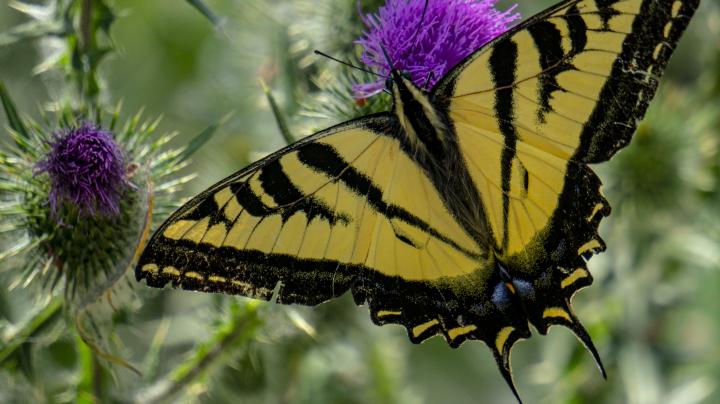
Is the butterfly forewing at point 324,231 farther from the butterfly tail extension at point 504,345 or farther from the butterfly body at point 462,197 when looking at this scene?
the butterfly tail extension at point 504,345

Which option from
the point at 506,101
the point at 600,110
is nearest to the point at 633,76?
the point at 600,110

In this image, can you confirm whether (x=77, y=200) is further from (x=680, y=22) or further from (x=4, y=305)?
(x=680, y=22)

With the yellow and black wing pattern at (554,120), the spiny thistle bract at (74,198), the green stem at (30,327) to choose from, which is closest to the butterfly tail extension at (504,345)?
the yellow and black wing pattern at (554,120)

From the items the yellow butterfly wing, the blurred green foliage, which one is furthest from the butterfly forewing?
the blurred green foliage

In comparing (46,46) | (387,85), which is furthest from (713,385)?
(46,46)

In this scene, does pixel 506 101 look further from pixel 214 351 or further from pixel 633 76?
pixel 214 351

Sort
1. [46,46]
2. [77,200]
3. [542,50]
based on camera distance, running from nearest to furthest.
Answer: [542,50]
[77,200]
[46,46]
